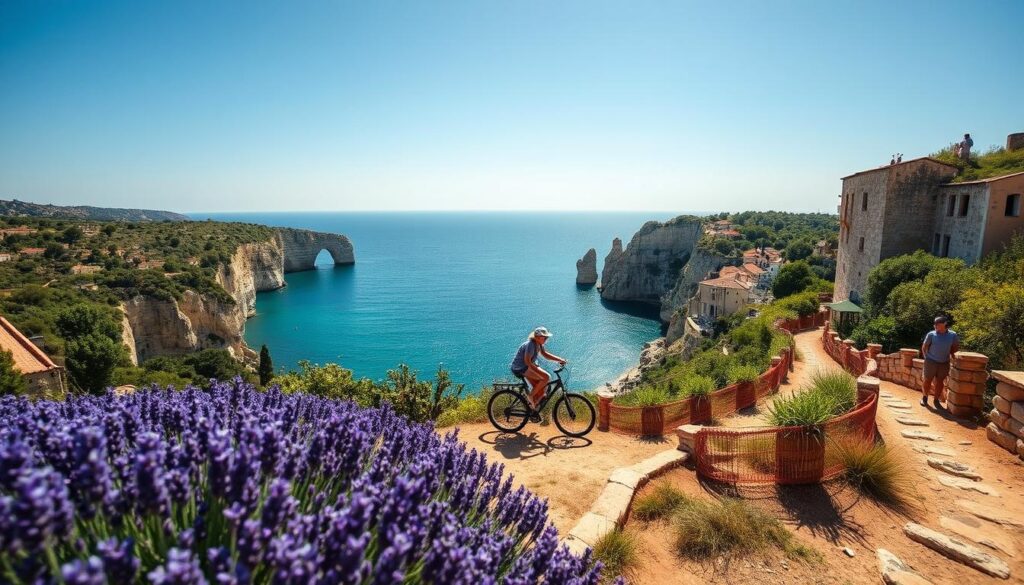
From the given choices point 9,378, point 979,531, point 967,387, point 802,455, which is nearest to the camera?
point 979,531

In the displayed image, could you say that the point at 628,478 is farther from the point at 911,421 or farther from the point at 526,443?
the point at 911,421

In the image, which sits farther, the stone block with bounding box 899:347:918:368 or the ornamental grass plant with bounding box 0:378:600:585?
the stone block with bounding box 899:347:918:368

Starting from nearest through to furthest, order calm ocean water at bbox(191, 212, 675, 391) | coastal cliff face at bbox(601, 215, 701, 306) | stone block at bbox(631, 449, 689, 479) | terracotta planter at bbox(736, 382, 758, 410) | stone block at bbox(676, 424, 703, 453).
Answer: stone block at bbox(631, 449, 689, 479)
stone block at bbox(676, 424, 703, 453)
terracotta planter at bbox(736, 382, 758, 410)
calm ocean water at bbox(191, 212, 675, 391)
coastal cliff face at bbox(601, 215, 701, 306)

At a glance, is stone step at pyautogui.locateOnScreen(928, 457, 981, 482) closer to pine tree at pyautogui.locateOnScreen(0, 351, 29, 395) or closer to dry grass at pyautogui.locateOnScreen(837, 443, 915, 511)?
dry grass at pyautogui.locateOnScreen(837, 443, 915, 511)

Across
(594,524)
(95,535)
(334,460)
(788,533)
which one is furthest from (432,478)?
(788,533)

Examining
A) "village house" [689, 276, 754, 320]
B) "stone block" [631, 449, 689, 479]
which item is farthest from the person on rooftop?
"village house" [689, 276, 754, 320]

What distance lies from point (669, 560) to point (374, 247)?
7672 inches

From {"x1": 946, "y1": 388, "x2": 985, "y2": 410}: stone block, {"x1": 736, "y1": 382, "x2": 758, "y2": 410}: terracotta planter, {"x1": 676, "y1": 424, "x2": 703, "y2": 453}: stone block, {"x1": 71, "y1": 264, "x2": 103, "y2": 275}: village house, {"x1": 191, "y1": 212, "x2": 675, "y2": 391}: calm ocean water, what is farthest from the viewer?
{"x1": 191, "y1": 212, "x2": 675, "y2": 391}: calm ocean water

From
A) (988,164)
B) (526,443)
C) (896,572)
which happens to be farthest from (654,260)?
(896,572)

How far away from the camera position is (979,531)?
18.8ft

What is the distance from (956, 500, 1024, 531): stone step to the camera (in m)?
5.84

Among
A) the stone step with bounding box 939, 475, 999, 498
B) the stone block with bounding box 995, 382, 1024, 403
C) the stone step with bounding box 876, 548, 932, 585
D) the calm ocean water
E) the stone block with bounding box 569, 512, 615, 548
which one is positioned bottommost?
the calm ocean water

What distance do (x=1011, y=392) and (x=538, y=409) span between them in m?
7.30

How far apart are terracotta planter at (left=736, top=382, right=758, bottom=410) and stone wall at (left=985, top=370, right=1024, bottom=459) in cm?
406
